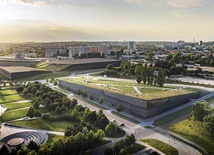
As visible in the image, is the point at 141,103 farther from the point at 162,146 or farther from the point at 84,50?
the point at 84,50

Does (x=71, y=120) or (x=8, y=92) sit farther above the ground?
(x=8, y=92)

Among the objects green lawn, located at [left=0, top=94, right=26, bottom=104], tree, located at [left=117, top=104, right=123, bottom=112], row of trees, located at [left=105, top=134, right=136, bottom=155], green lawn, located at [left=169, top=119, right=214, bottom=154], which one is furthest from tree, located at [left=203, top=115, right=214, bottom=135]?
green lawn, located at [left=0, top=94, right=26, bottom=104]

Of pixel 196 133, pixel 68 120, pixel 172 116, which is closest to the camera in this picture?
pixel 196 133

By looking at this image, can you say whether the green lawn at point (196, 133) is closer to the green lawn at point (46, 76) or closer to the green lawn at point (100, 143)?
the green lawn at point (100, 143)

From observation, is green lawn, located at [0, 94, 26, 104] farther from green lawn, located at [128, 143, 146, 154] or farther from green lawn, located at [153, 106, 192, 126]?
green lawn, located at [128, 143, 146, 154]

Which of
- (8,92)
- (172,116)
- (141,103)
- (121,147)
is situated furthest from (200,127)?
(8,92)

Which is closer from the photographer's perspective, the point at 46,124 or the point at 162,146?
the point at 162,146
